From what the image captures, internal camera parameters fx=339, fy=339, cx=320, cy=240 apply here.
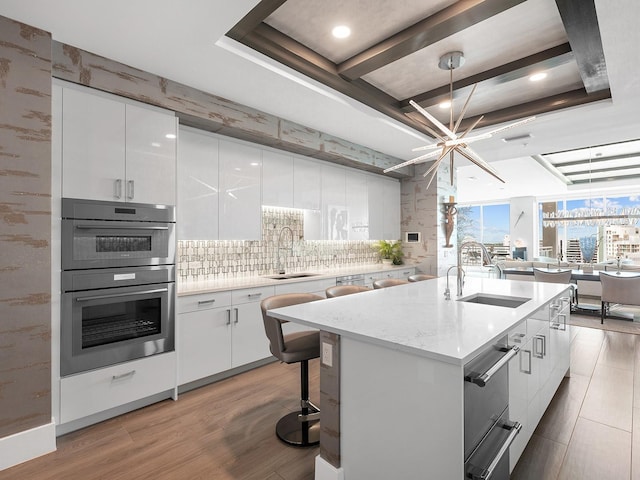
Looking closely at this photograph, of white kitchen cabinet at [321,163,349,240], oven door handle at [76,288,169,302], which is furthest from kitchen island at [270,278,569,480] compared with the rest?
white kitchen cabinet at [321,163,349,240]

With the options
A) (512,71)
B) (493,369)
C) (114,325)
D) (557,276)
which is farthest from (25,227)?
(557,276)

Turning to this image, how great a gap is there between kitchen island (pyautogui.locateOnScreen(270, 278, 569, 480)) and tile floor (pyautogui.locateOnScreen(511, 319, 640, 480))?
0.18 metres

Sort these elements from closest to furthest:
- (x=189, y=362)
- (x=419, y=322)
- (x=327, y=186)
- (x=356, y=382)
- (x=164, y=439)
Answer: (x=356, y=382) < (x=419, y=322) < (x=164, y=439) < (x=189, y=362) < (x=327, y=186)

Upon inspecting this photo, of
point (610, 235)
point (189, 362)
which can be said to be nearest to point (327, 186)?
point (189, 362)

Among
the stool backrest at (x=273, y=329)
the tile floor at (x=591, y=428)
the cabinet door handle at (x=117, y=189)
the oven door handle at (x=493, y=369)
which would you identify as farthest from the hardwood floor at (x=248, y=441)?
the cabinet door handle at (x=117, y=189)

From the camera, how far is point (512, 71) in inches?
122

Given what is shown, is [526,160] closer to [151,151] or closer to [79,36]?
[151,151]

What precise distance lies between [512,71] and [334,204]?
2694 mm

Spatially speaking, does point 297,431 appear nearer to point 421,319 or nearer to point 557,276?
point 421,319

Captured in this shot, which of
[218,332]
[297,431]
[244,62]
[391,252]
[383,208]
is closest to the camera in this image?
[297,431]

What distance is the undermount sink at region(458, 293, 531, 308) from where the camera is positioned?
253 centimetres

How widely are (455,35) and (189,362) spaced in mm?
3540

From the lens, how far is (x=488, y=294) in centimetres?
272

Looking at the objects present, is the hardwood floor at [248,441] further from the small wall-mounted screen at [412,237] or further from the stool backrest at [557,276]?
the small wall-mounted screen at [412,237]
